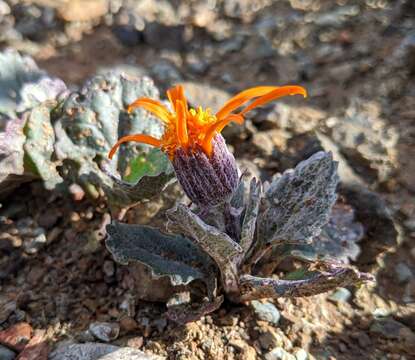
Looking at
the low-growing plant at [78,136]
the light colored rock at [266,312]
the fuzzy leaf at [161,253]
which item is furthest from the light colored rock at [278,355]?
the low-growing plant at [78,136]

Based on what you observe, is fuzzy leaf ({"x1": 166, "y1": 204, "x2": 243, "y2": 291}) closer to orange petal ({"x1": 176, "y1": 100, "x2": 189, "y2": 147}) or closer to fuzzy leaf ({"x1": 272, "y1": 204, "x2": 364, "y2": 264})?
orange petal ({"x1": 176, "y1": 100, "x2": 189, "y2": 147})

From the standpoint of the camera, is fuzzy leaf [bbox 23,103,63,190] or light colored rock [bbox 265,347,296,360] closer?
light colored rock [bbox 265,347,296,360]

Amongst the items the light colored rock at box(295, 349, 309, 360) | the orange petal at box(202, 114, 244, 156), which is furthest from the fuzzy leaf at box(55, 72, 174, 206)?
the light colored rock at box(295, 349, 309, 360)

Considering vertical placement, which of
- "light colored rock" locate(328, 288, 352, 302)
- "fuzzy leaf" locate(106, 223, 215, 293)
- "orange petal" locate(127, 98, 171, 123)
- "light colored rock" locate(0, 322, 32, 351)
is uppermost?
"orange petal" locate(127, 98, 171, 123)

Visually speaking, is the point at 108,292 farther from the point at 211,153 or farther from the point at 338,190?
the point at 338,190

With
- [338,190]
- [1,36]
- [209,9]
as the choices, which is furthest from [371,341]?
[1,36]

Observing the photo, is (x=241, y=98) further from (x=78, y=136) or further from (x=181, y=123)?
(x=78, y=136)

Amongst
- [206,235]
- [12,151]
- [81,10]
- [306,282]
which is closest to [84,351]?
[206,235]
